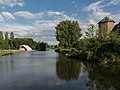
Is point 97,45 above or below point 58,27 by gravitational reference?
below

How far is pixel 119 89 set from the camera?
1265cm

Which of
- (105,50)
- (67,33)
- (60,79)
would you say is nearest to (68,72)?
(60,79)

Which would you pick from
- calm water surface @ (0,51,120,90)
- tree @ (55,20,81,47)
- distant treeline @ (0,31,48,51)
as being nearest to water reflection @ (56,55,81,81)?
calm water surface @ (0,51,120,90)

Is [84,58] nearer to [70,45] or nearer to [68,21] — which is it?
[70,45]

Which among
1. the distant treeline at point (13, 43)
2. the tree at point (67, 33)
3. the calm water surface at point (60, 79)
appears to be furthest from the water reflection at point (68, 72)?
the distant treeline at point (13, 43)

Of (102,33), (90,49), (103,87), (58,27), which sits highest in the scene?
(58,27)

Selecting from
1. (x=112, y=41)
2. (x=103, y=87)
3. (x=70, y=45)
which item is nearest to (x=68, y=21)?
(x=70, y=45)

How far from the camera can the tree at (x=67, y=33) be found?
80.0 metres

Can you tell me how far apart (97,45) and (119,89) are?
71.1 feet

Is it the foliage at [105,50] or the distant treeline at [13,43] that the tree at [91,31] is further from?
the distant treeline at [13,43]

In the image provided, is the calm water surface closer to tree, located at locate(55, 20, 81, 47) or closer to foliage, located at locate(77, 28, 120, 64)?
foliage, located at locate(77, 28, 120, 64)

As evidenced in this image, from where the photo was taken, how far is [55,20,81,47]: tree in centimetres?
8000

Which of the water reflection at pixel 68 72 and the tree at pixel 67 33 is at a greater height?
the tree at pixel 67 33

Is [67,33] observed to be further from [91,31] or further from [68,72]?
[68,72]
